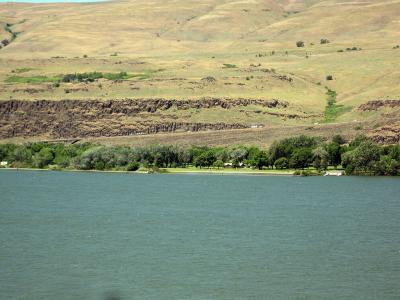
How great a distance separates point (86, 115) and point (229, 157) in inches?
1332

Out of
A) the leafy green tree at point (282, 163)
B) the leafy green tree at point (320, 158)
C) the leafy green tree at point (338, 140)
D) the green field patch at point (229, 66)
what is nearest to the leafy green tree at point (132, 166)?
the leafy green tree at point (282, 163)

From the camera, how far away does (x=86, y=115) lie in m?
135

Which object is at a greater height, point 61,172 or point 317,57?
point 317,57

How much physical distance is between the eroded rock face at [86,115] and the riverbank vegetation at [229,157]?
14.6 metres

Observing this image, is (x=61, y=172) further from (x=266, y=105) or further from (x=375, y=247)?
(x=375, y=247)

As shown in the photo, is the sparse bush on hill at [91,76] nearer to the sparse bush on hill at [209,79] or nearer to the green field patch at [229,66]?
the sparse bush on hill at [209,79]

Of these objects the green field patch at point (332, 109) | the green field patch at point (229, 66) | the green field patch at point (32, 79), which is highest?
the green field patch at point (229, 66)

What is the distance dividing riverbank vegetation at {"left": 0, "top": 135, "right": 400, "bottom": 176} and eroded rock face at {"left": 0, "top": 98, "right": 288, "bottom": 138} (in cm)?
1460

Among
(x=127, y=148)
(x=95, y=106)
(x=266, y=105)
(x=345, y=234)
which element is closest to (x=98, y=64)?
(x=95, y=106)

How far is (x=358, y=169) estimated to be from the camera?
91875mm

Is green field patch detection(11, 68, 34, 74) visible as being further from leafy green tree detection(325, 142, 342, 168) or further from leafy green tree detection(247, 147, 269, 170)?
leafy green tree detection(325, 142, 342, 168)

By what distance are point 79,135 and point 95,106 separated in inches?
206

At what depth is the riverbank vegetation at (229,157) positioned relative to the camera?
92.3 m

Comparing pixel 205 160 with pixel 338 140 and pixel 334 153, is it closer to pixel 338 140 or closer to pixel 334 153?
pixel 338 140
